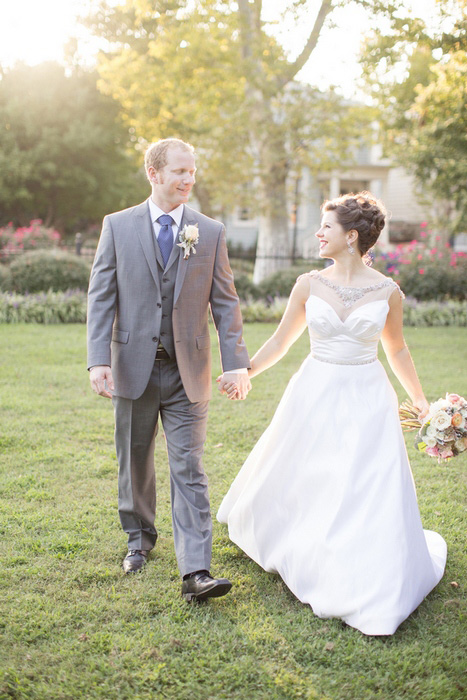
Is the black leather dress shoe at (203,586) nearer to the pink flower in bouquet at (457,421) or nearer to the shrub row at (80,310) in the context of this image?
the pink flower in bouquet at (457,421)

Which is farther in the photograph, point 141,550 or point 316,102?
point 316,102

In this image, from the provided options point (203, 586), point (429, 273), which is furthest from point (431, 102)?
point (203, 586)

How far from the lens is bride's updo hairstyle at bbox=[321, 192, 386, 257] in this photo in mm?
3711

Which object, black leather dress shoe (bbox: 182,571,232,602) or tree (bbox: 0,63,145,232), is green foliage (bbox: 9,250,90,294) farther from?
tree (bbox: 0,63,145,232)

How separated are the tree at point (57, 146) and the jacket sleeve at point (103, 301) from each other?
25526 millimetres

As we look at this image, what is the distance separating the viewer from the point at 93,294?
3520 mm

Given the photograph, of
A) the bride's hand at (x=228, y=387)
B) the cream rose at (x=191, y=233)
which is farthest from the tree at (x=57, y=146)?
the bride's hand at (x=228, y=387)

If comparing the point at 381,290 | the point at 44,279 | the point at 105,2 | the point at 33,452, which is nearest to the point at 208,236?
the point at 381,290

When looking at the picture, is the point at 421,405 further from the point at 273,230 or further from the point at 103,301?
the point at 273,230

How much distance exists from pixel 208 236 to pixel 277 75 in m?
14.0

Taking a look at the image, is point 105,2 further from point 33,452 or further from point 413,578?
point 413,578

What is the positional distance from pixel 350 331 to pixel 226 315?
0.68 m

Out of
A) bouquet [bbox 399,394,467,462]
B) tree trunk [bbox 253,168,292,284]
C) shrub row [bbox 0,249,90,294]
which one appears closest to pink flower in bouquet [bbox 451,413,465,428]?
bouquet [bbox 399,394,467,462]

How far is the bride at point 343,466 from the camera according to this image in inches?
129
